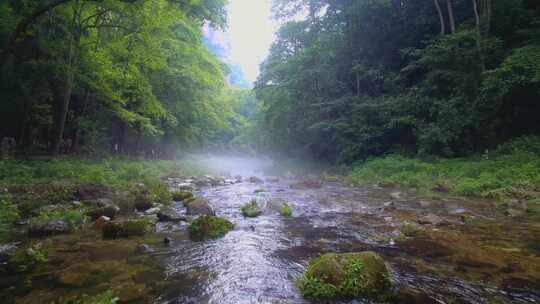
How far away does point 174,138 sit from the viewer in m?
34.7

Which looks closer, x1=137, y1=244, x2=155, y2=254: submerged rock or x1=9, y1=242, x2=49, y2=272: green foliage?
x1=9, y1=242, x2=49, y2=272: green foliage

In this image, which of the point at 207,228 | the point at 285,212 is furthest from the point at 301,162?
the point at 207,228

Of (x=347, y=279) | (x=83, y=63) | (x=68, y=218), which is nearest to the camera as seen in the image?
(x=347, y=279)

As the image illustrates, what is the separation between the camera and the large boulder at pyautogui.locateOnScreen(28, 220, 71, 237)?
543cm

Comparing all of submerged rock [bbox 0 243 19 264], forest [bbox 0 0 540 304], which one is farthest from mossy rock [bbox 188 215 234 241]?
submerged rock [bbox 0 243 19 264]

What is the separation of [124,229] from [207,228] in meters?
1.64

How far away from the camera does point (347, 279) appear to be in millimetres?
3453

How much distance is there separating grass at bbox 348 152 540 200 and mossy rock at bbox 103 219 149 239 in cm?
1050

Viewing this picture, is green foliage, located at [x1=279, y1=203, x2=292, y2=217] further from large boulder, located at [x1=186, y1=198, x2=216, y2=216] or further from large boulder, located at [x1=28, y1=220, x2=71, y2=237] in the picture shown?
large boulder, located at [x1=28, y1=220, x2=71, y2=237]

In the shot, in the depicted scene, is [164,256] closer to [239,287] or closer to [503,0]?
[239,287]

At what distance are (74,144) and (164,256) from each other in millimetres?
17840

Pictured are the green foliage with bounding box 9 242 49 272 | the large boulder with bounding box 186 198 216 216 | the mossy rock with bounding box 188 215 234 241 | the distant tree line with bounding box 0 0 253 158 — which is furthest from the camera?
the distant tree line with bounding box 0 0 253 158

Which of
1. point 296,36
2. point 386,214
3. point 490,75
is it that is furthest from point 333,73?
point 386,214

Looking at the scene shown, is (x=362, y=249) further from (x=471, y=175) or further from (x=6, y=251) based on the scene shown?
(x=471, y=175)
